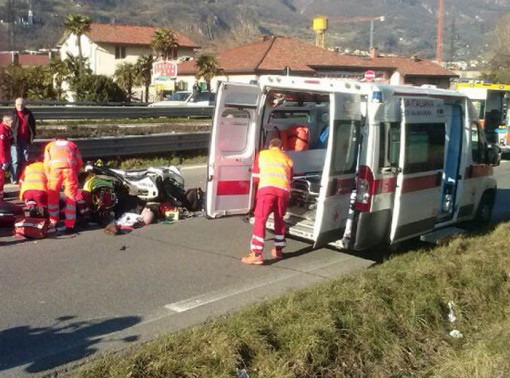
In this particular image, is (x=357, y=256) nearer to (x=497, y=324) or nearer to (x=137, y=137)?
(x=497, y=324)

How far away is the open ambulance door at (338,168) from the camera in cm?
739

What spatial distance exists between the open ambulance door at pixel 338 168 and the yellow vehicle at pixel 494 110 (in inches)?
703

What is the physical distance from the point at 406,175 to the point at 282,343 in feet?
11.8

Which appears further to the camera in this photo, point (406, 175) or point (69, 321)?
point (406, 175)

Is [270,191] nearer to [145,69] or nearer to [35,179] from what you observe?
[35,179]

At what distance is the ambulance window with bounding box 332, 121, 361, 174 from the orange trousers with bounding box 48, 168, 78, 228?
149 inches

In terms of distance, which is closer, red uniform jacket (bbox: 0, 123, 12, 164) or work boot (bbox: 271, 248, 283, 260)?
work boot (bbox: 271, 248, 283, 260)

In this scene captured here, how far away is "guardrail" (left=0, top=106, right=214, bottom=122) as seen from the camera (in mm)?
19609

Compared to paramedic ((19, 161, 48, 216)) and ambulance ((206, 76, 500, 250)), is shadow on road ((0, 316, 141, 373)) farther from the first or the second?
paramedic ((19, 161, 48, 216))

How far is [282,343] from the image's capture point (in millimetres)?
5164

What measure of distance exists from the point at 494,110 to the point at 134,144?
1457 cm

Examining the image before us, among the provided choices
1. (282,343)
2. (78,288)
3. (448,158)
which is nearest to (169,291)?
(78,288)

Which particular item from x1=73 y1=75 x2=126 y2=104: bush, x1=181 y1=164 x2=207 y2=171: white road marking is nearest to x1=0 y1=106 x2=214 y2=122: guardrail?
x1=181 y1=164 x2=207 y2=171: white road marking

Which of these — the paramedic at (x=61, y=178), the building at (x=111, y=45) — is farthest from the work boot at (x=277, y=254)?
the building at (x=111, y=45)
